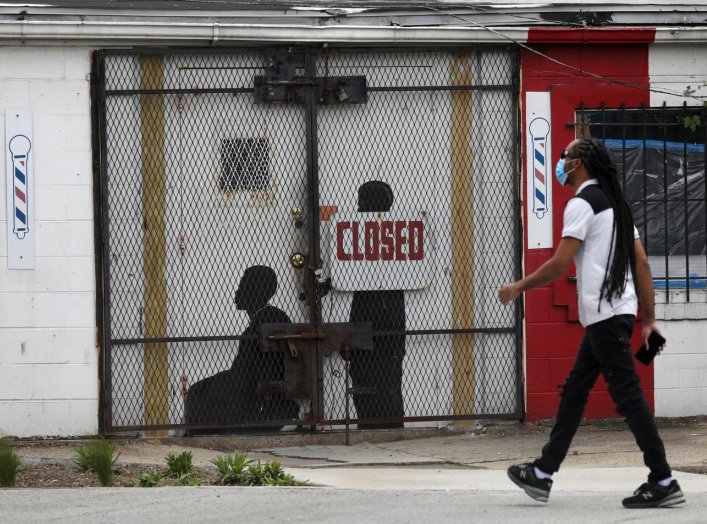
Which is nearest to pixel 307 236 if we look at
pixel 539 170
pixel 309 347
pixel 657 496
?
pixel 309 347

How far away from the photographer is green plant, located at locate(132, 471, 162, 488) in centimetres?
748

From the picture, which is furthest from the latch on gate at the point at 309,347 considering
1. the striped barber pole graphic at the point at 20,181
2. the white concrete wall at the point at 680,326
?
the white concrete wall at the point at 680,326

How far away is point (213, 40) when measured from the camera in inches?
373

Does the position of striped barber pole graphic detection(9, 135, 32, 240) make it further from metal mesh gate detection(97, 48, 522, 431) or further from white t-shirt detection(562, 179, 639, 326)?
white t-shirt detection(562, 179, 639, 326)

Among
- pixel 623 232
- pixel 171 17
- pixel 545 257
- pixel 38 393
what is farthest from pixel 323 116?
pixel 623 232

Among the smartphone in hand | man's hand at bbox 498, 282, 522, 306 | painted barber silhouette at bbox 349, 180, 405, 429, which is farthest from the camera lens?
painted barber silhouette at bbox 349, 180, 405, 429

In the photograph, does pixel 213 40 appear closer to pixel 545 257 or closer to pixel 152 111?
pixel 152 111

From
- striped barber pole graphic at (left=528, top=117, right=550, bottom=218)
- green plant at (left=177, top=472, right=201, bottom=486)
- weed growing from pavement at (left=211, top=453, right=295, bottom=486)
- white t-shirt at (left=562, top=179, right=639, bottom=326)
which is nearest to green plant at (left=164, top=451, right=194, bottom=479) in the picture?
green plant at (left=177, top=472, right=201, bottom=486)

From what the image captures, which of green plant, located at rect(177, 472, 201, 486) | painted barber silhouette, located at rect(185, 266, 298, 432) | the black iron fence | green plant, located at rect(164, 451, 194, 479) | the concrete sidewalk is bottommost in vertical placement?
the concrete sidewalk

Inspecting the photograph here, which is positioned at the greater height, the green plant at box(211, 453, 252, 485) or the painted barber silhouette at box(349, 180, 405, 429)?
the painted barber silhouette at box(349, 180, 405, 429)

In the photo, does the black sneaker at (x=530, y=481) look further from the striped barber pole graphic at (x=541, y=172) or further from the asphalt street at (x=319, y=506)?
the striped barber pole graphic at (x=541, y=172)

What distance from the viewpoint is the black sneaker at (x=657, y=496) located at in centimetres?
630

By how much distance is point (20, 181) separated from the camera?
946 cm

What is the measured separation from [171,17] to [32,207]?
5.79ft
